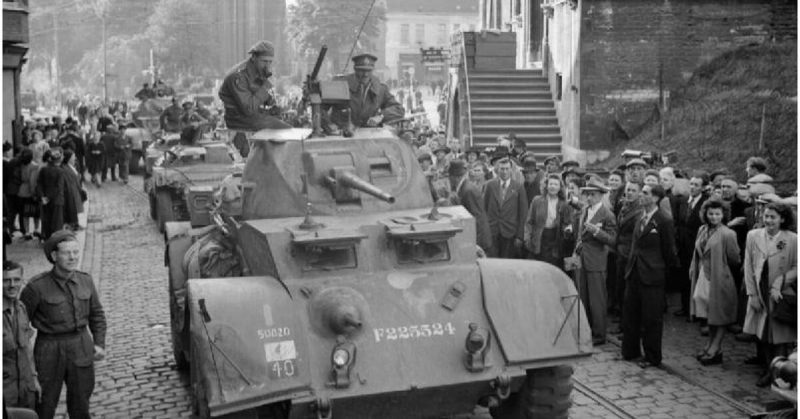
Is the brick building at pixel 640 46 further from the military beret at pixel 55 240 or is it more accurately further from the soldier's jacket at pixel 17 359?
the soldier's jacket at pixel 17 359

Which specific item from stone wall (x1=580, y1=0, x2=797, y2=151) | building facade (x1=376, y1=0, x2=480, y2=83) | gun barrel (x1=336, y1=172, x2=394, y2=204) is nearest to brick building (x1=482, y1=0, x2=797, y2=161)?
stone wall (x1=580, y1=0, x2=797, y2=151)

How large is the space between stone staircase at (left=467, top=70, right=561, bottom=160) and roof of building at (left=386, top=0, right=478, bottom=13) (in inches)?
2344

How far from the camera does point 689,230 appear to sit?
1280 cm

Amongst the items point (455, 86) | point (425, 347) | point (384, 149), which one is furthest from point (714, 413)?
point (455, 86)

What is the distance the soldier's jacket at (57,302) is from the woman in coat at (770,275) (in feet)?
19.3

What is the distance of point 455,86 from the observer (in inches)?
1196

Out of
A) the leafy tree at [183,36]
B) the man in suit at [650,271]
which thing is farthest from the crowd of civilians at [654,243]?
the leafy tree at [183,36]

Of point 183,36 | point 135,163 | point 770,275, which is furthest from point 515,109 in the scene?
point 183,36

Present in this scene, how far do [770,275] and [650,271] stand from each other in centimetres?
123

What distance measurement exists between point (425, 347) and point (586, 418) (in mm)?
2032

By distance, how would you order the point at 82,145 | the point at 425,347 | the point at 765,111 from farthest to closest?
the point at 82,145, the point at 765,111, the point at 425,347

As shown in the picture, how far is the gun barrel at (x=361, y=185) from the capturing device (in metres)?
8.94

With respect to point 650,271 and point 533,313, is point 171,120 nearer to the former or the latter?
point 650,271

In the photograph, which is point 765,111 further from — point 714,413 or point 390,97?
point 714,413
